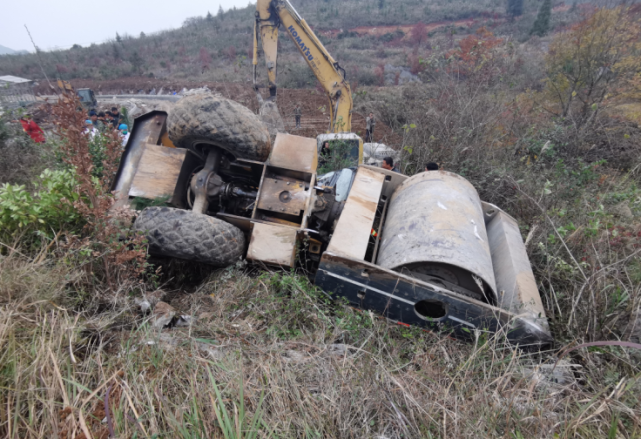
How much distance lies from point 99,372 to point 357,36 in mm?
35319

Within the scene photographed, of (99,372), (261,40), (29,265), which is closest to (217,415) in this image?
(99,372)

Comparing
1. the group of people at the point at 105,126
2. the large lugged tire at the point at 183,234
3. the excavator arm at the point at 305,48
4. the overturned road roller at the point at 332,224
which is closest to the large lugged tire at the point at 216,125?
the overturned road roller at the point at 332,224

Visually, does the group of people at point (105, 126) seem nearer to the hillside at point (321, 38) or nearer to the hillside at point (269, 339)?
the hillside at point (269, 339)

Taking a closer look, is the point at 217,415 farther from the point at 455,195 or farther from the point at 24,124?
the point at 24,124

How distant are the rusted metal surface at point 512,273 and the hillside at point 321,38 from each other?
651 inches

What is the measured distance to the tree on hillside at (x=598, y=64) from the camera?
22.3 ft

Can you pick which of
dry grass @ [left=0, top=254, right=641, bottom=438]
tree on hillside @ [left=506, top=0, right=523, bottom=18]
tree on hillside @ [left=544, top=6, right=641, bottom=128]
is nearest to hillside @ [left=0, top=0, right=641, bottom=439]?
dry grass @ [left=0, top=254, right=641, bottom=438]

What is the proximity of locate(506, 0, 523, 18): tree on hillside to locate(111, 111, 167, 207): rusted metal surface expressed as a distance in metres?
38.9

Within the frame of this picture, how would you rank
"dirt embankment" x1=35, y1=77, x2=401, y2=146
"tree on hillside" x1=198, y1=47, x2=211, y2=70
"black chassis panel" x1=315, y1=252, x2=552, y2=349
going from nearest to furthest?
1. "black chassis panel" x1=315, y1=252, x2=552, y2=349
2. "dirt embankment" x1=35, y1=77, x2=401, y2=146
3. "tree on hillside" x1=198, y1=47, x2=211, y2=70

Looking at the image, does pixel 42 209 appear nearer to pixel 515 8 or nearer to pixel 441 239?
pixel 441 239

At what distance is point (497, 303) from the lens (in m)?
2.29

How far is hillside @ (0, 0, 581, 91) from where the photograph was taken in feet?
71.1

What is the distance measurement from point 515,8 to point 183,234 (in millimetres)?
40754

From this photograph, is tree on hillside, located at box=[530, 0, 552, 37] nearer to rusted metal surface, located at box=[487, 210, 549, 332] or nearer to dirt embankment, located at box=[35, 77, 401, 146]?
dirt embankment, located at box=[35, 77, 401, 146]
